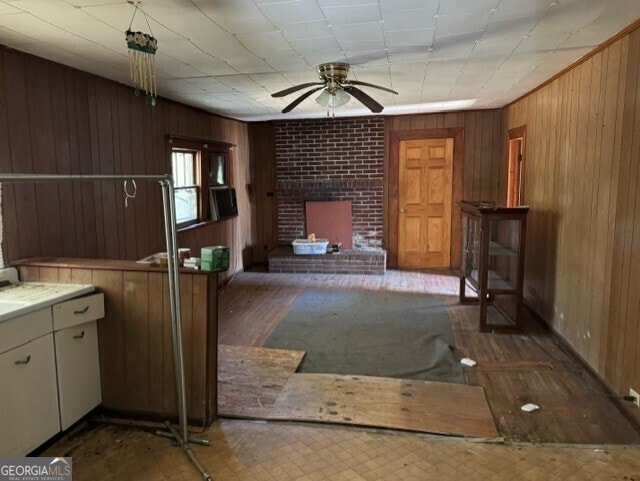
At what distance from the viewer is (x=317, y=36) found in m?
2.79

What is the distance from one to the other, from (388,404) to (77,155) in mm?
2838

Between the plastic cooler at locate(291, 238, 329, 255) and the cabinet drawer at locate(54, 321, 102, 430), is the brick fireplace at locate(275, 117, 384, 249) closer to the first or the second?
the plastic cooler at locate(291, 238, 329, 255)

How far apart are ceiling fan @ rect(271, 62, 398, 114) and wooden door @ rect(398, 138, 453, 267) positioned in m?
3.17

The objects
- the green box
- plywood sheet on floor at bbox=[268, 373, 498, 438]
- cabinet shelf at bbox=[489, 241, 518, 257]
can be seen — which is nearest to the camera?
the green box

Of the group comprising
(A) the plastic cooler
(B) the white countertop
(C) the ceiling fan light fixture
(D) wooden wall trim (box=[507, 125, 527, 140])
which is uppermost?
(C) the ceiling fan light fixture

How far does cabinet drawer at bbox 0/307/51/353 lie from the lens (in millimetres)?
2112

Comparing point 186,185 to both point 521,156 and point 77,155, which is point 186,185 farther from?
point 521,156

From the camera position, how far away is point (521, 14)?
247cm

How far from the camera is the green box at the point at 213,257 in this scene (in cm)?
253

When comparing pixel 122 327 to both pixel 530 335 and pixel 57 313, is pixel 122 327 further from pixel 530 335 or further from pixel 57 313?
pixel 530 335

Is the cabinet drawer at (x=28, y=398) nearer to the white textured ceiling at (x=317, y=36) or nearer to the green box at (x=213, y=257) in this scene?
the green box at (x=213, y=257)

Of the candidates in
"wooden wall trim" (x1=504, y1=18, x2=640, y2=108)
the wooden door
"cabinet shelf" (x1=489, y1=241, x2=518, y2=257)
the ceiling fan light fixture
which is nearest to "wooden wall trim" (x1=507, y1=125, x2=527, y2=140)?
"wooden wall trim" (x1=504, y1=18, x2=640, y2=108)

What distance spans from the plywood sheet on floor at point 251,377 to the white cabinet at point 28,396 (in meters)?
0.93

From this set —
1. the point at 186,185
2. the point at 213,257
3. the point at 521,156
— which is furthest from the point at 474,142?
the point at 213,257
